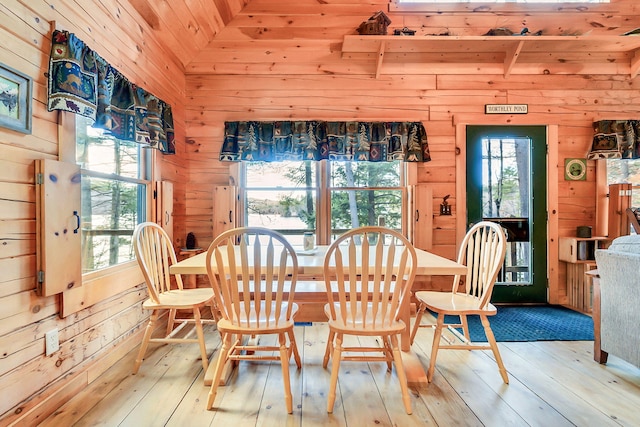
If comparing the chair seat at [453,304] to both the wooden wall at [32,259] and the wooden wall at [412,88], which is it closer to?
the wooden wall at [412,88]

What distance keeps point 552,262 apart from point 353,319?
295 cm

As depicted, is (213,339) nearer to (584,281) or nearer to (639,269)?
(639,269)

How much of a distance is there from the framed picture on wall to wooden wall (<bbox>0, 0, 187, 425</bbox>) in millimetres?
39

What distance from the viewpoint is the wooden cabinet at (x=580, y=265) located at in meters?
3.12

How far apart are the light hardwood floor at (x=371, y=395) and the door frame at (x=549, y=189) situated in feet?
4.46

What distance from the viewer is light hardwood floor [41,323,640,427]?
151 cm

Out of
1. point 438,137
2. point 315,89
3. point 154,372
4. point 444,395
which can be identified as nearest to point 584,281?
point 438,137

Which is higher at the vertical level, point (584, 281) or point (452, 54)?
point (452, 54)

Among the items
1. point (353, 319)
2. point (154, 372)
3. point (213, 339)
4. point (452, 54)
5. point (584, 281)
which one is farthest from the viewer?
point (452, 54)

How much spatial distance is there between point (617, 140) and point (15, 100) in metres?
4.78

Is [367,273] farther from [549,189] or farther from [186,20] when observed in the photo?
[549,189]

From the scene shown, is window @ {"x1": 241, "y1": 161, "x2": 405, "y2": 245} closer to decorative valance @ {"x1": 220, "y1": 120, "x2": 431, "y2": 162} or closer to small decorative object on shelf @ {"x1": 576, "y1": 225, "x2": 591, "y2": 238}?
decorative valance @ {"x1": 220, "y1": 120, "x2": 431, "y2": 162}

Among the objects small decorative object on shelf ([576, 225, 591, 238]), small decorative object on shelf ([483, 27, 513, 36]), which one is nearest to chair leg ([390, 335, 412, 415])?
small decorative object on shelf ([576, 225, 591, 238])

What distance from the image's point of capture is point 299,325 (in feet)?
9.18
